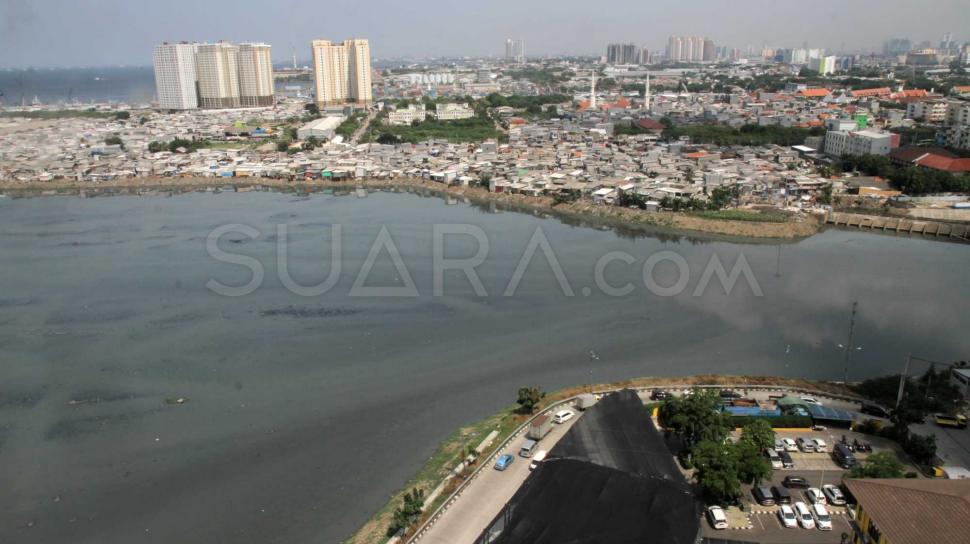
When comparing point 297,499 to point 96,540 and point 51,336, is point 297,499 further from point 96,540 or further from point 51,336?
point 51,336

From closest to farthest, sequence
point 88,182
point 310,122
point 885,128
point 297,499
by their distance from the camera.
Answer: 1. point 297,499
2. point 88,182
3. point 885,128
4. point 310,122

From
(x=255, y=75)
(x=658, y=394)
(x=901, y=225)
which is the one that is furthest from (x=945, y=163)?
(x=255, y=75)

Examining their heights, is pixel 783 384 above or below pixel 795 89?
below

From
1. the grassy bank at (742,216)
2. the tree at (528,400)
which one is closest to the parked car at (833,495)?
the tree at (528,400)

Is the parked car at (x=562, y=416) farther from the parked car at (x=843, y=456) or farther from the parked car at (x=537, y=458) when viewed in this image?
the parked car at (x=843, y=456)

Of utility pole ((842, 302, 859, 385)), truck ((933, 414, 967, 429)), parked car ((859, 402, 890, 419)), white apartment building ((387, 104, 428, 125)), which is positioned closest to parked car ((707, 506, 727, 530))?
parked car ((859, 402, 890, 419))

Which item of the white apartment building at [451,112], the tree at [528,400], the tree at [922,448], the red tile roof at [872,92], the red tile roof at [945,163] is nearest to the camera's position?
the tree at [922,448]

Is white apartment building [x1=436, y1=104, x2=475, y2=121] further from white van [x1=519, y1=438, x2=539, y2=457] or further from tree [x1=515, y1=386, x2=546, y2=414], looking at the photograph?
white van [x1=519, y1=438, x2=539, y2=457]

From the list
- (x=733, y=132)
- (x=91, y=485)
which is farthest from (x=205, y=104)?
(x=91, y=485)
